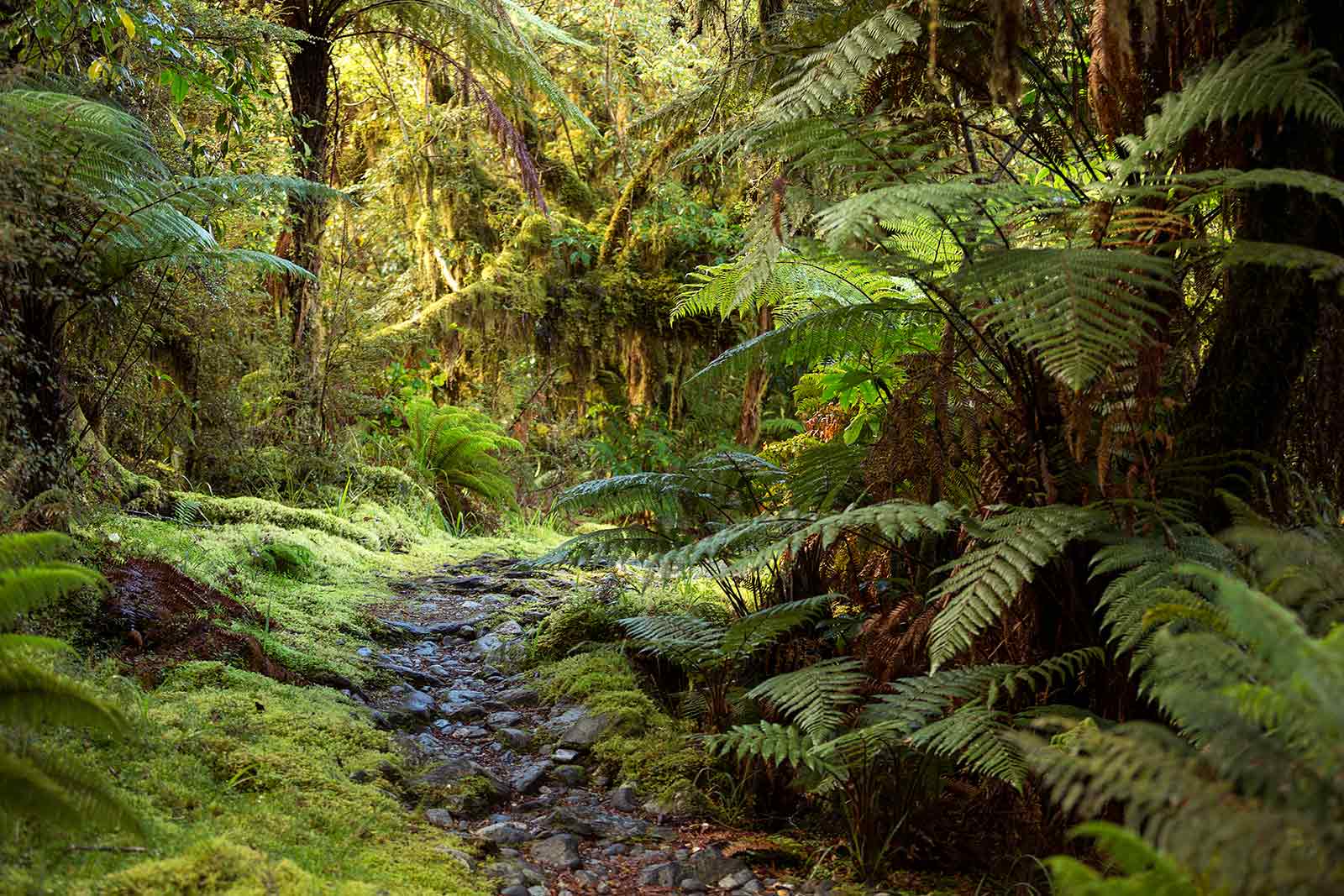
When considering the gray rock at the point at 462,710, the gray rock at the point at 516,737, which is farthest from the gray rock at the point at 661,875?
the gray rock at the point at 462,710

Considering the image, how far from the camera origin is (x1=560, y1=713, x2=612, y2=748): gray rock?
10.7 feet

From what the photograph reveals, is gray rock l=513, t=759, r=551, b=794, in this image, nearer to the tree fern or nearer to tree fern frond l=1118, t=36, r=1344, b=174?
the tree fern

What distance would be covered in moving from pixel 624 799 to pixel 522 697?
925 mm

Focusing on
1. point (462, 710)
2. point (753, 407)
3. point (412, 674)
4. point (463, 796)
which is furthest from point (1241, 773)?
point (753, 407)

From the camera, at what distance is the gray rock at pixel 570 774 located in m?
3.05

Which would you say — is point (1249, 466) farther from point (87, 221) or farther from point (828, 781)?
point (87, 221)

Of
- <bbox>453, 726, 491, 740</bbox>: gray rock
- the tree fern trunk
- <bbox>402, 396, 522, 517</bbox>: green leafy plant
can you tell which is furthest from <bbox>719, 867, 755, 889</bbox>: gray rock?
<bbox>402, 396, 522, 517</bbox>: green leafy plant

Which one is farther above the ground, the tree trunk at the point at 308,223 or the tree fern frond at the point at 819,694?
the tree trunk at the point at 308,223

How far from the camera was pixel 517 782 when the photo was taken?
3.01m

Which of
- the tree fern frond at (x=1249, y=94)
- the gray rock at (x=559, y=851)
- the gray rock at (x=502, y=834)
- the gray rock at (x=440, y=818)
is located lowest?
the gray rock at (x=559, y=851)

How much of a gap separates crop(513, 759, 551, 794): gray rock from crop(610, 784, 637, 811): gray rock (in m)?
0.25

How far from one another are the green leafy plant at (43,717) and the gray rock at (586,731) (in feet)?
5.98

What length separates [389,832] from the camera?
2330mm

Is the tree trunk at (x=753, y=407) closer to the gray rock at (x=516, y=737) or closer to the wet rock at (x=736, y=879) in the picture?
the gray rock at (x=516, y=737)
